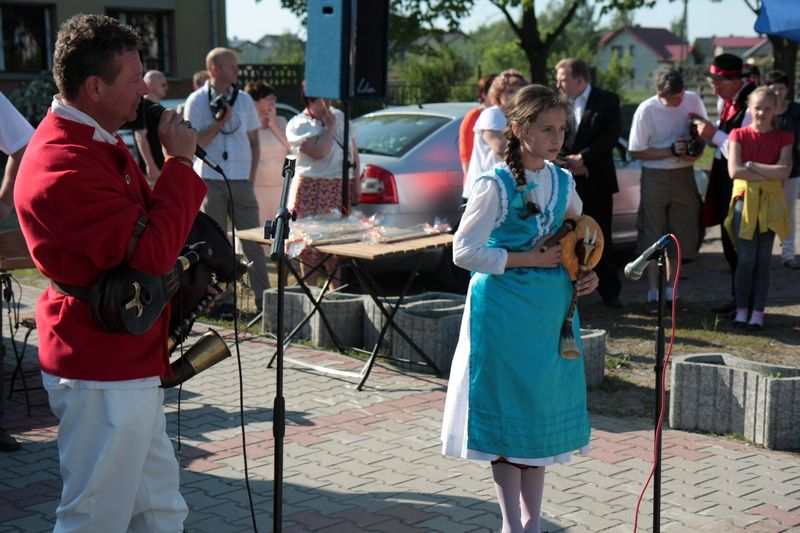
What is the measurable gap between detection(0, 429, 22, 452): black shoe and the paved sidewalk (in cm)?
5

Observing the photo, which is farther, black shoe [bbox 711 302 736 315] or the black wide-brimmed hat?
the black wide-brimmed hat

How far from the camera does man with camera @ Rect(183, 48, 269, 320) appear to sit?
895cm

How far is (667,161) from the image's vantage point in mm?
9289

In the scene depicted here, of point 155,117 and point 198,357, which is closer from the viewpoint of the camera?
point 155,117

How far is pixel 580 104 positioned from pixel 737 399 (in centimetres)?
382

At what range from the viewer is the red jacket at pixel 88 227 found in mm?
3197

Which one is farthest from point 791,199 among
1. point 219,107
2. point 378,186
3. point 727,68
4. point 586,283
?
point 586,283

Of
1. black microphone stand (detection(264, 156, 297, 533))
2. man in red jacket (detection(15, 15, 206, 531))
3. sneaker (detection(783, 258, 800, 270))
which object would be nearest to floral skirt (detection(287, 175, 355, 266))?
sneaker (detection(783, 258, 800, 270))

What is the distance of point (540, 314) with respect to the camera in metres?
4.29

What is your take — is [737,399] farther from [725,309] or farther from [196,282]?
[196,282]

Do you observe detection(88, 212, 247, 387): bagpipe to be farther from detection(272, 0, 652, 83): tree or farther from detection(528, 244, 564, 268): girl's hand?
detection(272, 0, 652, 83): tree

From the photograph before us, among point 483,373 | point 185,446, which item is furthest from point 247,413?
point 483,373

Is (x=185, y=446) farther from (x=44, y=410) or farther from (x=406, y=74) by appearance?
(x=406, y=74)

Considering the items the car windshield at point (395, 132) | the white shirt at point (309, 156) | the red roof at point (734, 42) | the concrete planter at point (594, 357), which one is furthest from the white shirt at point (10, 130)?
the red roof at point (734, 42)
